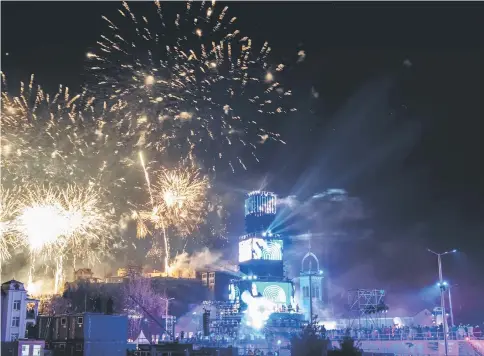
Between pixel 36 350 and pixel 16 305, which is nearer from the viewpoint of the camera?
pixel 36 350

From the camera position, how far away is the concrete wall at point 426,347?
201ft

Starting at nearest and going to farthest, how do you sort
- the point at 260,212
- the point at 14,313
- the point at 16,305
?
the point at 14,313, the point at 16,305, the point at 260,212

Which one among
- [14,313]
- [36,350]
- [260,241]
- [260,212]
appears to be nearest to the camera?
[36,350]

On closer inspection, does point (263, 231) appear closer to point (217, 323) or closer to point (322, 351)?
point (217, 323)

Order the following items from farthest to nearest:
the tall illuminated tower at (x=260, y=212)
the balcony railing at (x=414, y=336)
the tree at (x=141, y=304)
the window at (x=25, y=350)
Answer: the tall illuminated tower at (x=260, y=212) → the tree at (x=141, y=304) → the balcony railing at (x=414, y=336) → the window at (x=25, y=350)

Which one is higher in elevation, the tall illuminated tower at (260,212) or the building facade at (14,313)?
the tall illuminated tower at (260,212)

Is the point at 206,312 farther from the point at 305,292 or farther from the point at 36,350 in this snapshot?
the point at 305,292

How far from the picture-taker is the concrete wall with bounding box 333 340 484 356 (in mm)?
61250

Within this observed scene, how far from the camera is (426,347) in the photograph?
67.9 m

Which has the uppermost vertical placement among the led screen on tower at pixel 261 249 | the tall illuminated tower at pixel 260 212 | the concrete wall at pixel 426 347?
the tall illuminated tower at pixel 260 212

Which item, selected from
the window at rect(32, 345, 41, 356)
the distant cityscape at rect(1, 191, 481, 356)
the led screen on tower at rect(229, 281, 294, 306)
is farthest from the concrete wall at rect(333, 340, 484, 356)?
the led screen on tower at rect(229, 281, 294, 306)

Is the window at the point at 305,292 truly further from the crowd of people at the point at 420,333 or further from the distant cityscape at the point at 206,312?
the crowd of people at the point at 420,333

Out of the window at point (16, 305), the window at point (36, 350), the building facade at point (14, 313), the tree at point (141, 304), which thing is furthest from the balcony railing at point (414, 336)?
the tree at point (141, 304)

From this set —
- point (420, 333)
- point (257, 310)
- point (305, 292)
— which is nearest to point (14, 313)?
point (420, 333)
